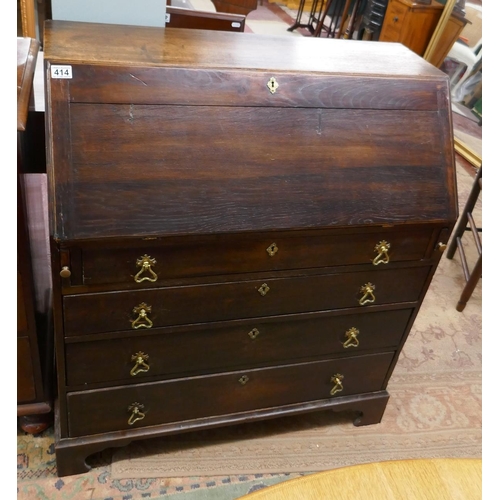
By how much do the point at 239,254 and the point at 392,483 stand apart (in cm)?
64

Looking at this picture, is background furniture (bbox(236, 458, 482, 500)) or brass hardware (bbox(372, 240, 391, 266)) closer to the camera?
background furniture (bbox(236, 458, 482, 500))

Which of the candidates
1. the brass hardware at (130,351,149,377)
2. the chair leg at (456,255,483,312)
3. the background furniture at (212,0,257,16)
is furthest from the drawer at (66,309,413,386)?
the background furniture at (212,0,257,16)

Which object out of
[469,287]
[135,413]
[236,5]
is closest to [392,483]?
[135,413]

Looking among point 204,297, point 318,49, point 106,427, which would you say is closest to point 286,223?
point 204,297

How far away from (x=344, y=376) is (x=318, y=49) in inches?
41.8

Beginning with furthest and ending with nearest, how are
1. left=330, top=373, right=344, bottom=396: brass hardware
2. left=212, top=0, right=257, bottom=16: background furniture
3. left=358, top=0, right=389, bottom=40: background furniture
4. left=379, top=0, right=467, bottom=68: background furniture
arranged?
left=358, top=0, right=389, bottom=40: background furniture < left=379, top=0, right=467, bottom=68: background furniture < left=212, top=0, right=257, bottom=16: background furniture < left=330, top=373, right=344, bottom=396: brass hardware

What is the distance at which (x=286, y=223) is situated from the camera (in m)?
1.29

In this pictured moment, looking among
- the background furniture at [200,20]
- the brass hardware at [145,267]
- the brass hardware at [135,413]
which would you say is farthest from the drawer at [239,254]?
the background furniture at [200,20]

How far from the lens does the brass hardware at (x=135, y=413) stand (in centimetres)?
156

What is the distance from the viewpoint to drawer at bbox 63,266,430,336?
1317 mm

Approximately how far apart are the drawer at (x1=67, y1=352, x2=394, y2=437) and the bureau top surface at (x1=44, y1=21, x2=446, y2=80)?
35.5 inches

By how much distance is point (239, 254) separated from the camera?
1.33 metres

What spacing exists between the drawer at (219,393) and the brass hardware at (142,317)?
25 centimetres

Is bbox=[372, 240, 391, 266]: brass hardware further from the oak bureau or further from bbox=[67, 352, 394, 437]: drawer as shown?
bbox=[67, 352, 394, 437]: drawer
